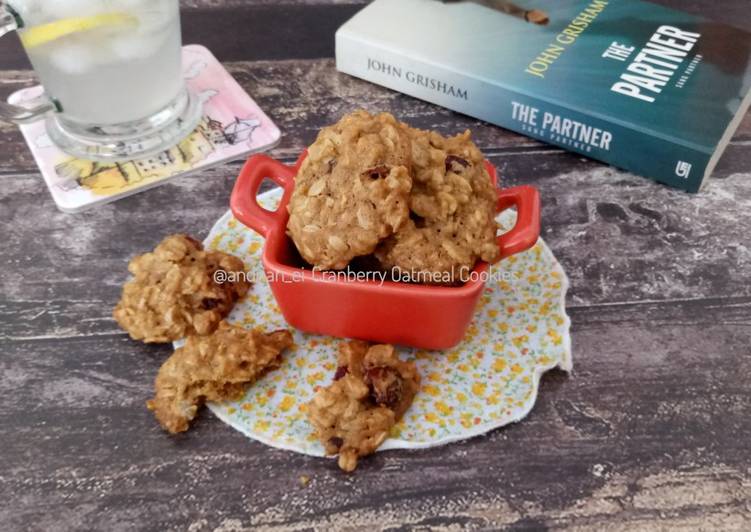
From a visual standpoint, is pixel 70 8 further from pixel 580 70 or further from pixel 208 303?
pixel 580 70

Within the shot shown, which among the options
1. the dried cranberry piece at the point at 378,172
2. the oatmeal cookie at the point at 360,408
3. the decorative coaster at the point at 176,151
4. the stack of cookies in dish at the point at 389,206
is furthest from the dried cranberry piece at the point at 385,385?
the decorative coaster at the point at 176,151

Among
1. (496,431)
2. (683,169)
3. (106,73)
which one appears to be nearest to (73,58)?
(106,73)

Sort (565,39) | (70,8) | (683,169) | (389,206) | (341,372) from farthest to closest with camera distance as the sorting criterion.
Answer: (565,39), (683,169), (70,8), (341,372), (389,206)

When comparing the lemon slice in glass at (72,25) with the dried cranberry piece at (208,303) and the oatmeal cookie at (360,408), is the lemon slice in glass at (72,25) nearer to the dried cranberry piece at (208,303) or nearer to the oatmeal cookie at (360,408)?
the dried cranberry piece at (208,303)

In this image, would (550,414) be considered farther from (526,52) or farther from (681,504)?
(526,52)


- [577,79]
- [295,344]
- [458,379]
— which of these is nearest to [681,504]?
[458,379]

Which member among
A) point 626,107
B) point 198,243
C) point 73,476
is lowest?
point 73,476
